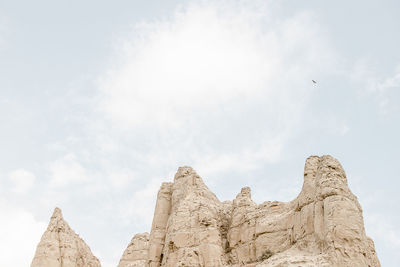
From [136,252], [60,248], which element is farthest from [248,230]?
[136,252]

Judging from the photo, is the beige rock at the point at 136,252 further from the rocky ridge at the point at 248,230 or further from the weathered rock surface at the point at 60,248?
the weathered rock surface at the point at 60,248

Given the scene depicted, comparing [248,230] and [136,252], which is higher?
[136,252]

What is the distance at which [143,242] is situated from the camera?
54.6 m

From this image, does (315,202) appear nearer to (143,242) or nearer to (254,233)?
(254,233)

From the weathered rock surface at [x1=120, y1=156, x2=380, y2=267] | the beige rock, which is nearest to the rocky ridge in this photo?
the weathered rock surface at [x1=120, y1=156, x2=380, y2=267]

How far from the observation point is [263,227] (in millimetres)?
38125

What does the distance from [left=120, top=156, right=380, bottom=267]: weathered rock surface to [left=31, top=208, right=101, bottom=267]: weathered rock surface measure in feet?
25.4

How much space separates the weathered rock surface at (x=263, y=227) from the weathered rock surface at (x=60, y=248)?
25.4 feet

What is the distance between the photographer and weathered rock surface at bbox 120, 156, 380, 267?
30.3 meters

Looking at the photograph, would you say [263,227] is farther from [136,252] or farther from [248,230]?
[136,252]

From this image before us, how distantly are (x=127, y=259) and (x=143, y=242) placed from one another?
2.21 meters

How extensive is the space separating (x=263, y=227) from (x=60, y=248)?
17.9 meters

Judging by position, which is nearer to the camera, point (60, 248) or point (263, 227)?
point (263, 227)

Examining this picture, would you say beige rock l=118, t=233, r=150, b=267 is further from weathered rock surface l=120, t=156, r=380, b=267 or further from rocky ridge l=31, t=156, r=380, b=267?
weathered rock surface l=120, t=156, r=380, b=267
